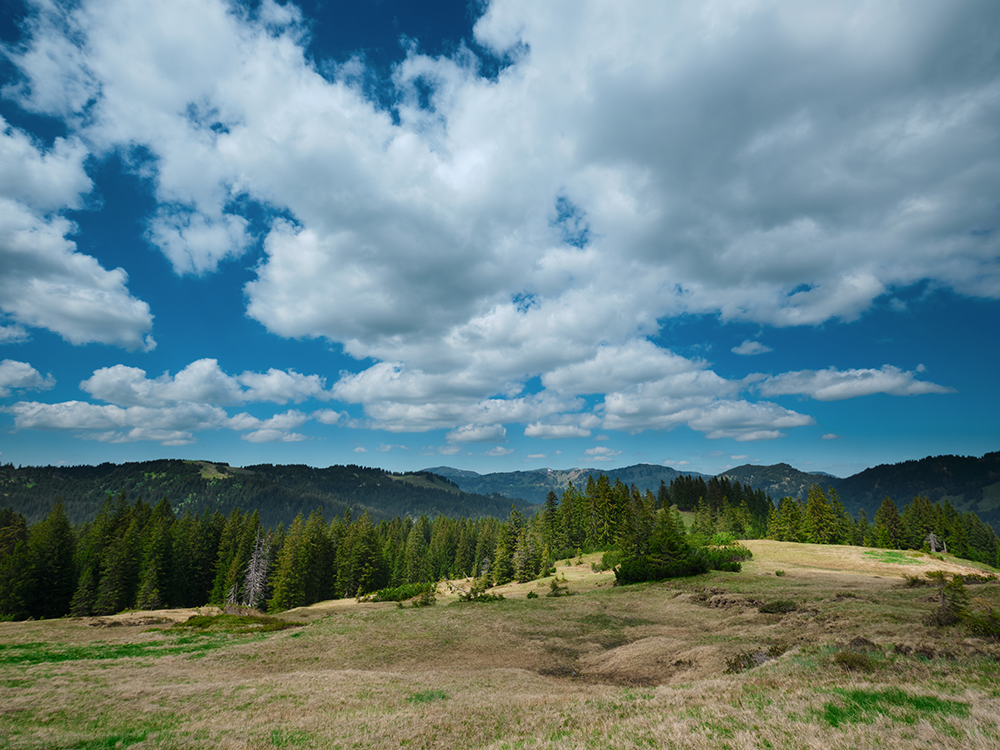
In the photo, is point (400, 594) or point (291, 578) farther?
point (291, 578)

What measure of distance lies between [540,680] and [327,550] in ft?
247

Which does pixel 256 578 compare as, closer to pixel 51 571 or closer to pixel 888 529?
pixel 51 571

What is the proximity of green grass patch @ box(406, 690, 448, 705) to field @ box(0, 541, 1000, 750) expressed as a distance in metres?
0.15

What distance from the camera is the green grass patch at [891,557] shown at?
58.3 m

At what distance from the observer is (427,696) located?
16.7 meters

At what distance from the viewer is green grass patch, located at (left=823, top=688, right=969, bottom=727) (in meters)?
9.20

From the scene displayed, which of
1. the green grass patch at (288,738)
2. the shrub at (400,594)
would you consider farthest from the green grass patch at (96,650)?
the shrub at (400,594)

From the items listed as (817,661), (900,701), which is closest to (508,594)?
(817,661)

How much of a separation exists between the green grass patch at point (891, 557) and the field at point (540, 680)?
1326 inches

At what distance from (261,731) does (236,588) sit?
7594 centimetres

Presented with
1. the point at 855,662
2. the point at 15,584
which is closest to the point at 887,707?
the point at 855,662

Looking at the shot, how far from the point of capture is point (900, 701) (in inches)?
400

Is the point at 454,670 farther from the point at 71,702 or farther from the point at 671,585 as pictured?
the point at 671,585

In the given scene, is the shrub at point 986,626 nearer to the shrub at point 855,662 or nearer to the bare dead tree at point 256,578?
the shrub at point 855,662
